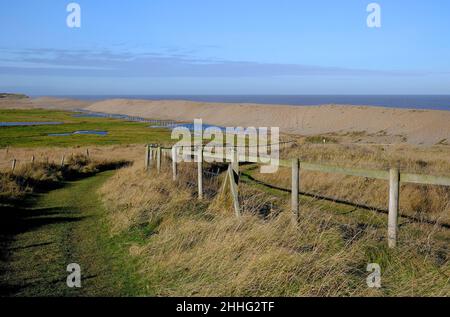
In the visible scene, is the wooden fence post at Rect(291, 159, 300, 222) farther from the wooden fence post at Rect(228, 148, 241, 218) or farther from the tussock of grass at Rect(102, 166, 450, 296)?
the wooden fence post at Rect(228, 148, 241, 218)

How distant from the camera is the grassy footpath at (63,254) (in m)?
6.83

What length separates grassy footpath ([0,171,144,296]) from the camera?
683cm

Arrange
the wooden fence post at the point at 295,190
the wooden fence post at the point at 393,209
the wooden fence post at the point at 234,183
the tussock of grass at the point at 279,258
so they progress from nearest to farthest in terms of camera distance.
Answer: the tussock of grass at the point at 279,258 → the wooden fence post at the point at 393,209 → the wooden fence post at the point at 295,190 → the wooden fence post at the point at 234,183

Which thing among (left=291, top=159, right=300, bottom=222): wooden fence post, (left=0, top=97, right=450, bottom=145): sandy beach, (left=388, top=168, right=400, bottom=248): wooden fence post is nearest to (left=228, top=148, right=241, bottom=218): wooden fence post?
(left=291, top=159, right=300, bottom=222): wooden fence post

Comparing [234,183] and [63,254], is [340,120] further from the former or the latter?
[63,254]

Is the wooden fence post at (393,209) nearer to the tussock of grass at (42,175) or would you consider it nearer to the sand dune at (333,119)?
the tussock of grass at (42,175)

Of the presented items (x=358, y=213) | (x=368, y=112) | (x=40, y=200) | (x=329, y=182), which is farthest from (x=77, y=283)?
(x=368, y=112)

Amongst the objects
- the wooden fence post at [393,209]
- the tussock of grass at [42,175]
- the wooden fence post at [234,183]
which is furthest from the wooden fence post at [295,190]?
the tussock of grass at [42,175]

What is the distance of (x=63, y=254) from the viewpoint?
28.4 feet

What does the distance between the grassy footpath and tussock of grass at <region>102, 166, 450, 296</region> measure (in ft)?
1.40

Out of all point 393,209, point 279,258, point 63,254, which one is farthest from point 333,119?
point 279,258

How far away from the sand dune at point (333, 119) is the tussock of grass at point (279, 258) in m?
44.4

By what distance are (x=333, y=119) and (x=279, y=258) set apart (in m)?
69.1
